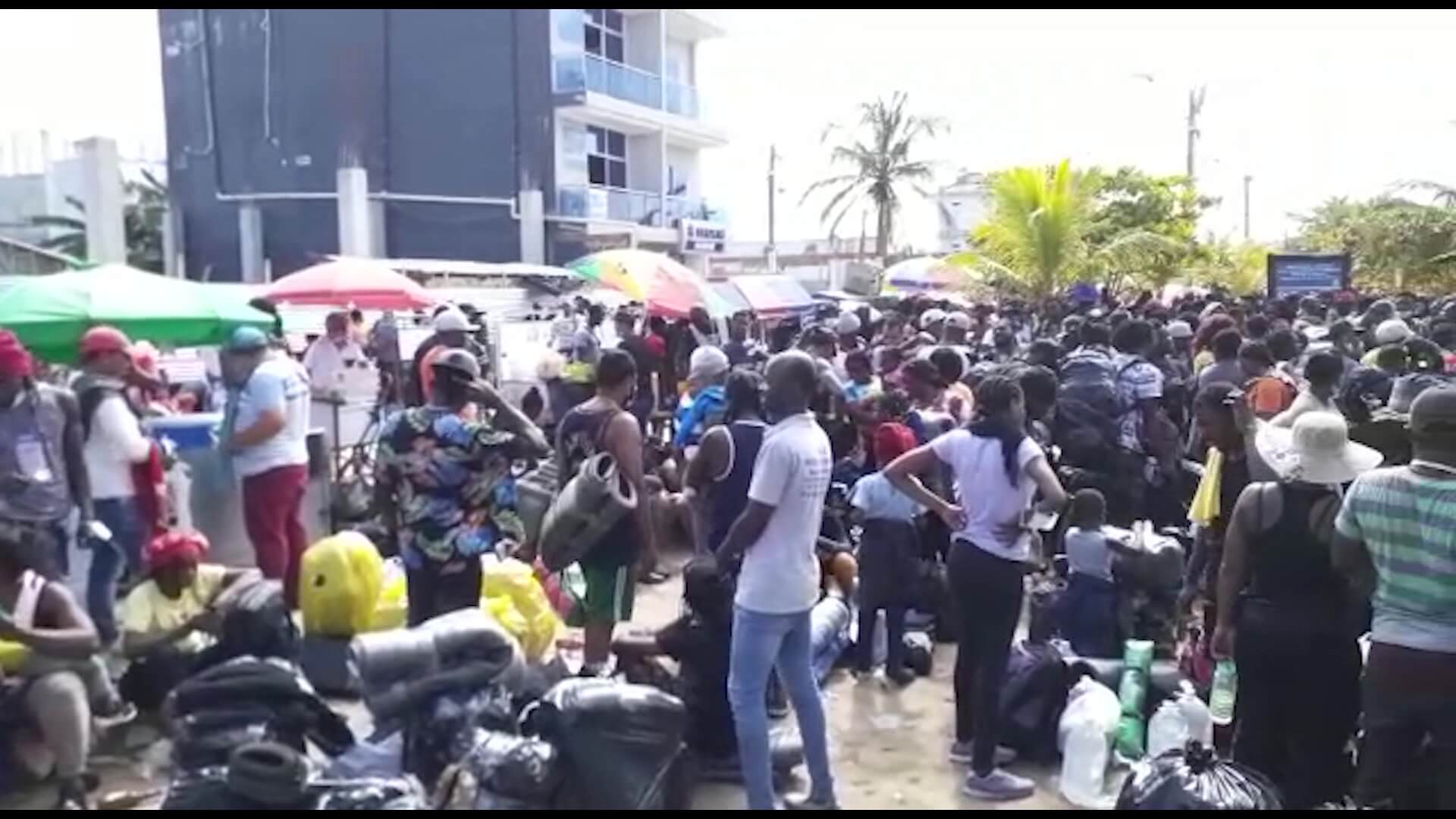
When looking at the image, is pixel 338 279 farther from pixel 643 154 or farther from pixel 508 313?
pixel 643 154

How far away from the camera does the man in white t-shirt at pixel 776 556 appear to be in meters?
4.20

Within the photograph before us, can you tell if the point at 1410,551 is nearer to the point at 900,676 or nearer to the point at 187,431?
the point at 900,676

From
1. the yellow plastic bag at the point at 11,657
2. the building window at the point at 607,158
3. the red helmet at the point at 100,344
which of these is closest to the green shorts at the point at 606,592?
the yellow plastic bag at the point at 11,657

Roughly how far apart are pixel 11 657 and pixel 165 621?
70cm

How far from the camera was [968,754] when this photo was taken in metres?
5.16

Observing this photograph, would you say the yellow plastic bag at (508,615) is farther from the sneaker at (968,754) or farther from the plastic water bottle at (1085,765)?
the plastic water bottle at (1085,765)

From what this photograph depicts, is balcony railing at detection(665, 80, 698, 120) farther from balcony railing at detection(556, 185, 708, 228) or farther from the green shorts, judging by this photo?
the green shorts

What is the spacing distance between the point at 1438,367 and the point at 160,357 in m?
10.0

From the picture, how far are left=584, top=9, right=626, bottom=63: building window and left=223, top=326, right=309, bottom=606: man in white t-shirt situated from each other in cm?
2598

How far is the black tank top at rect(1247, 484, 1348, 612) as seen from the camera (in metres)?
3.98

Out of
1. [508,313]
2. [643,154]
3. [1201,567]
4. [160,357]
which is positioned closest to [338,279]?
[160,357]

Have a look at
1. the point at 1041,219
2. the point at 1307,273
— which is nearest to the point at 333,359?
the point at 1041,219

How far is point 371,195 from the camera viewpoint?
93.6ft

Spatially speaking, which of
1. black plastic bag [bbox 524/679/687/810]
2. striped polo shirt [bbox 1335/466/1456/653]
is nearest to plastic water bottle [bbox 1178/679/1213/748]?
striped polo shirt [bbox 1335/466/1456/653]
